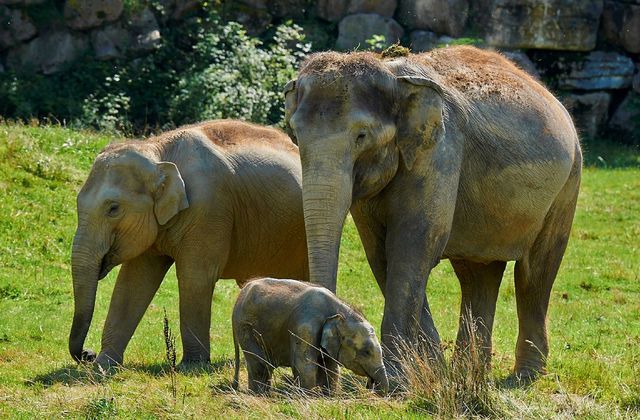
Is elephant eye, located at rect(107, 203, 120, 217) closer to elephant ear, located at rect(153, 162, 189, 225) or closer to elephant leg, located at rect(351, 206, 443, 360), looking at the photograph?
elephant ear, located at rect(153, 162, 189, 225)

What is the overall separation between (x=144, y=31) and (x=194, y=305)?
16555mm

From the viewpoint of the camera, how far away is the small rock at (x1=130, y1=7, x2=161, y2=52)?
89.1 feet

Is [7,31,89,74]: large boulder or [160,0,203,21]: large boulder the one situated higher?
[160,0,203,21]: large boulder

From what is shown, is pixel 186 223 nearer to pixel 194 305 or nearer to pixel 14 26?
pixel 194 305

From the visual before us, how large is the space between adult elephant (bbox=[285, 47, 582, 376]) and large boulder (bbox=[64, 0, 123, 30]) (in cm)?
1623

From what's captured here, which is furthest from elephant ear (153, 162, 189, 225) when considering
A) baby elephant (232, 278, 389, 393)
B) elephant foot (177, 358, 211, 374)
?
baby elephant (232, 278, 389, 393)

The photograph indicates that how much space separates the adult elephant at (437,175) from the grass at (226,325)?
0.77 metres

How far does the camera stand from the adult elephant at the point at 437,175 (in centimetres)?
918

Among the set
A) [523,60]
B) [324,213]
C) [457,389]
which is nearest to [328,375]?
[457,389]

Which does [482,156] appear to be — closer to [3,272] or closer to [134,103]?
[3,272]

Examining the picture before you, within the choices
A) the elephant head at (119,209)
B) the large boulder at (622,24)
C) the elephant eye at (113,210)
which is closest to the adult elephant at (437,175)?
the elephant head at (119,209)

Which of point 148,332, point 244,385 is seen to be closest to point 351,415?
point 244,385

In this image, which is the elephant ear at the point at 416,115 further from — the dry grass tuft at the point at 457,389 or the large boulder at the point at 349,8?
the large boulder at the point at 349,8

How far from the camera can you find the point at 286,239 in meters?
12.6
